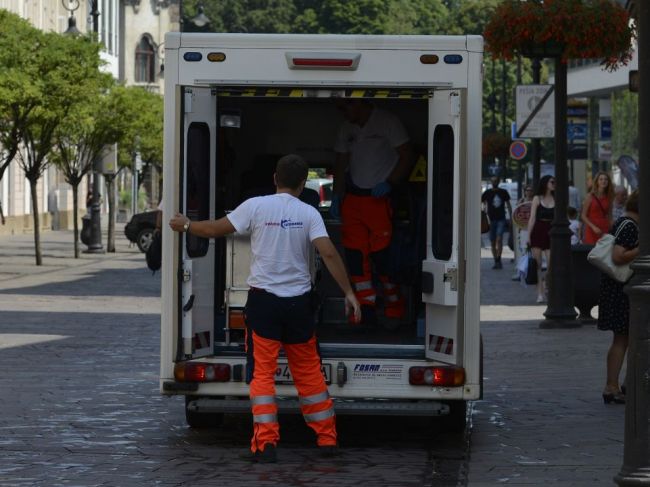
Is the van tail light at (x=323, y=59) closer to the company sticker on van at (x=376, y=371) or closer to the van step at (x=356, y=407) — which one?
the company sticker on van at (x=376, y=371)

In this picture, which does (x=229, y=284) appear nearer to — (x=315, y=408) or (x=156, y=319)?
(x=315, y=408)

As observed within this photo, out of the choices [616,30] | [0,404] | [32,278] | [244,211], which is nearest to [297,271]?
[244,211]

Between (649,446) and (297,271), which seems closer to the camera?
(649,446)

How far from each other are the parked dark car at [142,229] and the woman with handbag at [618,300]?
27.0 m

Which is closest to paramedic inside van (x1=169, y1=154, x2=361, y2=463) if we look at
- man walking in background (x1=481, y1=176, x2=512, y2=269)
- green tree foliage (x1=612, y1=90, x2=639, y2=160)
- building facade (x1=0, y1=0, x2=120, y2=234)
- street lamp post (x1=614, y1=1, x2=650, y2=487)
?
street lamp post (x1=614, y1=1, x2=650, y2=487)

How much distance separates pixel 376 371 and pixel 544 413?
90.5 inches

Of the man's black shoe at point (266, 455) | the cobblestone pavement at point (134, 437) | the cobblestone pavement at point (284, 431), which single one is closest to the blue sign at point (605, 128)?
the cobblestone pavement at point (284, 431)

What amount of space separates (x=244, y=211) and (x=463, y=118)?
55.2 inches

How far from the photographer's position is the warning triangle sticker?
1251 centimetres

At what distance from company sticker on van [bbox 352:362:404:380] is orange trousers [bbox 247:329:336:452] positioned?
0.38m

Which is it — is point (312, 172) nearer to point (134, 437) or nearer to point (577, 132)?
point (134, 437)

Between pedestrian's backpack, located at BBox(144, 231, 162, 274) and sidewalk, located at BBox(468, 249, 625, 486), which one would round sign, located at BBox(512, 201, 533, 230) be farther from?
pedestrian's backpack, located at BBox(144, 231, 162, 274)

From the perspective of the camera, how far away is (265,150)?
13.7m

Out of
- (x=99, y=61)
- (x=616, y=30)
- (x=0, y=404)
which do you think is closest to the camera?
(x=0, y=404)
